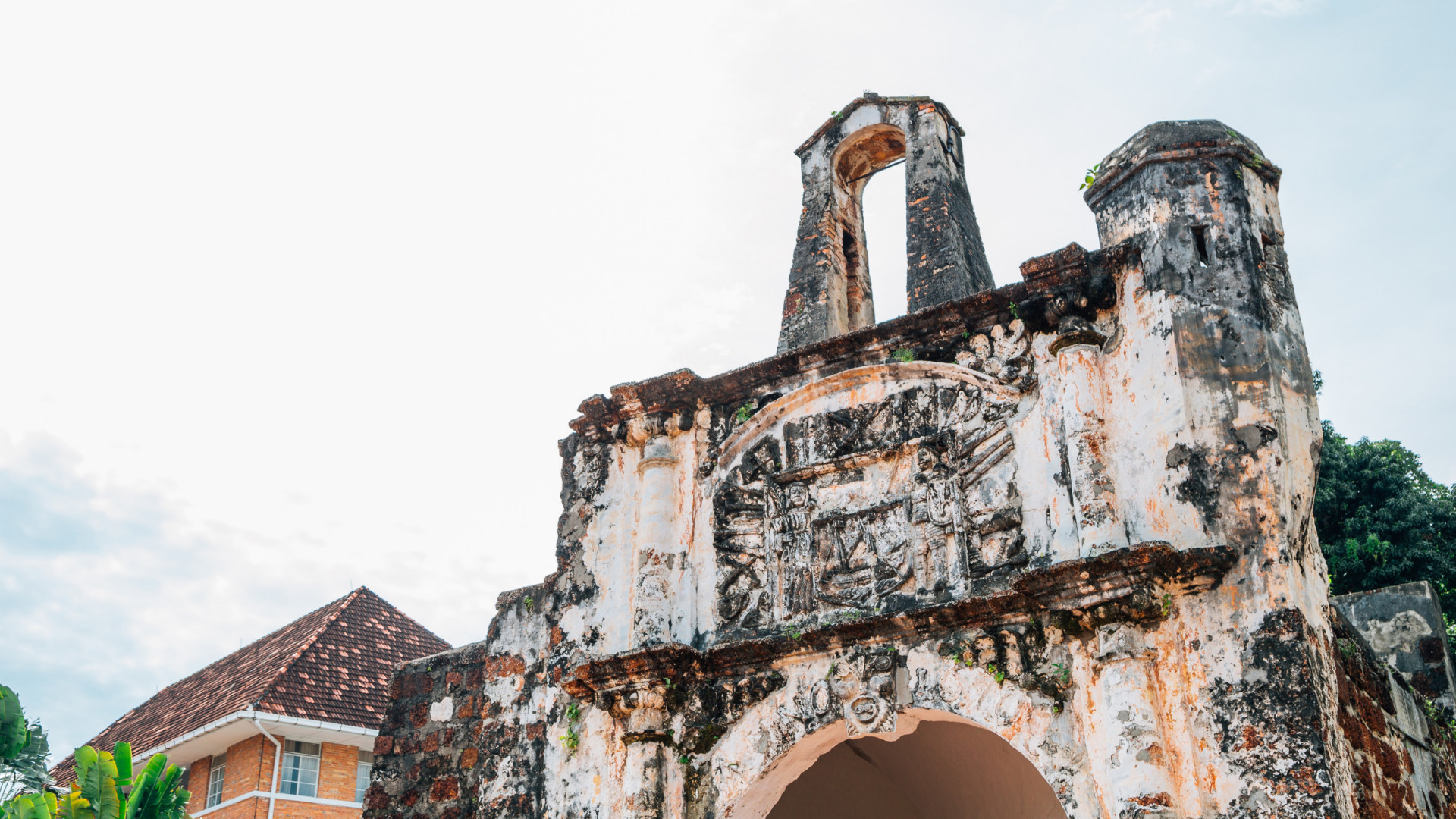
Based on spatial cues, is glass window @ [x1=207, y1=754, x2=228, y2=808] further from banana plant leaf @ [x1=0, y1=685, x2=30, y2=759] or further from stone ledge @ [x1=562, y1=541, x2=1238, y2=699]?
stone ledge @ [x1=562, y1=541, x2=1238, y2=699]

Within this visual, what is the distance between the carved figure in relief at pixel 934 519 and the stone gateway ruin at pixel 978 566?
0.01 meters

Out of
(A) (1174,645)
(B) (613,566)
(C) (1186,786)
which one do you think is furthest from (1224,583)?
(B) (613,566)

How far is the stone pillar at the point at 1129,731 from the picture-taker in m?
4.98

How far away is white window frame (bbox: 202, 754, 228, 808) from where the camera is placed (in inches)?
547

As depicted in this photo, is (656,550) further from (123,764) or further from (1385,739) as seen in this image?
(123,764)

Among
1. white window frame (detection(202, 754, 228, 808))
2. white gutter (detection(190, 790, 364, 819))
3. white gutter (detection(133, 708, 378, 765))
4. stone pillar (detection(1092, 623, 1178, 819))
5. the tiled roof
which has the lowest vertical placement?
stone pillar (detection(1092, 623, 1178, 819))

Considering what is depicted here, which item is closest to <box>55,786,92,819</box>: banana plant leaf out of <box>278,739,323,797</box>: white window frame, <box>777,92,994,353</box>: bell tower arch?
<box>278,739,323,797</box>: white window frame

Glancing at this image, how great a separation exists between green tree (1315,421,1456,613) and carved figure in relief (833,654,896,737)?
329 inches

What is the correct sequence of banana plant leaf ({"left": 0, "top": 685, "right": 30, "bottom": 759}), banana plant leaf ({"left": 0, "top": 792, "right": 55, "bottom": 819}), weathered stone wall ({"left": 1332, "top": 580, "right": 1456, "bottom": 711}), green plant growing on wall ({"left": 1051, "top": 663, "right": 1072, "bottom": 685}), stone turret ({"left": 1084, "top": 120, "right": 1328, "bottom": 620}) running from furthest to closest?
banana plant leaf ({"left": 0, "top": 685, "right": 30, "bottom": 759}) → banana plant leaf ({"left": 0, "top": 792, "right": 55, "bottom": 819}) → weathered stone wall ({"left": 1332, "top": 580, "right": 1456, "bottom": 711}) → green plant growing on wall ({"left": 1051, "top": 663, "right": 1072, "bottom": 685}) → stone turret ({"left": 1084, "top": 120, "right": 1328, "bottom": 620})

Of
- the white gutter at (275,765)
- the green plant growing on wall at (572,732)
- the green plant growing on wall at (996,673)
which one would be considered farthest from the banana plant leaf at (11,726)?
the green plant growing on wall at (996,673)

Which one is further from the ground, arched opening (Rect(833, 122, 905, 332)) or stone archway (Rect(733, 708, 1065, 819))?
arched opening (Rect(833, 122, 905, 332))

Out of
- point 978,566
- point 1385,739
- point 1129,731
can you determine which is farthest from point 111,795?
point 1385,739

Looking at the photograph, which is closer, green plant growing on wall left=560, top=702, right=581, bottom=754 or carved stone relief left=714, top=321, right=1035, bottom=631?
carved stone relief left=714, top=321, right=1035, bottom=631

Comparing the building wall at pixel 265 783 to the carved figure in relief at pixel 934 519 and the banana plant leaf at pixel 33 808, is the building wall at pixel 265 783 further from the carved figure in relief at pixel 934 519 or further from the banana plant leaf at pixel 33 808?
the carved figure in relief at pixel 934 519
